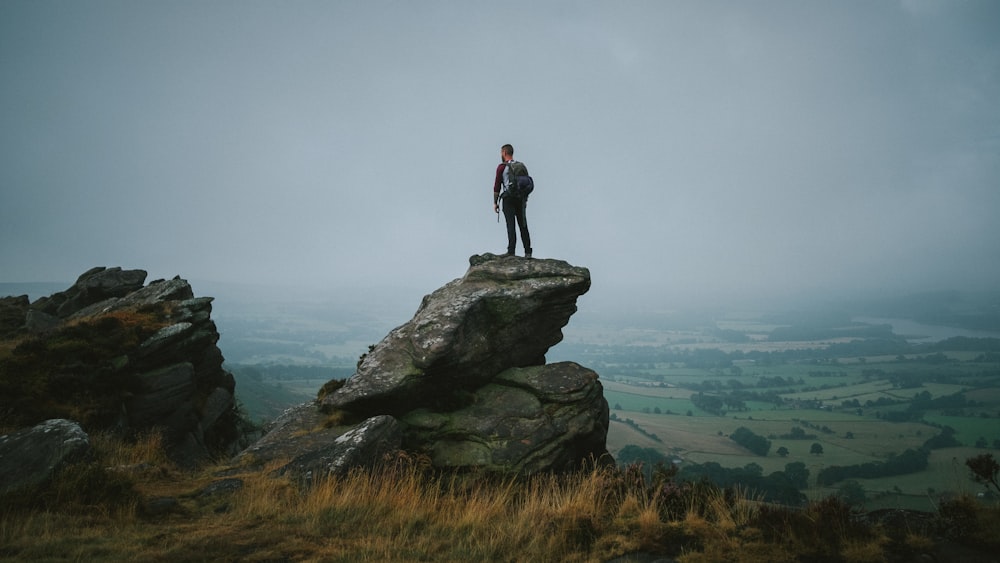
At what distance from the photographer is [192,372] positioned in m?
Answer: 15.9

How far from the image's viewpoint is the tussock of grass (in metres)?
5.95

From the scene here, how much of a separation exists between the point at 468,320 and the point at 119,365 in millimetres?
12582

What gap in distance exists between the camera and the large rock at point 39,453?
761 cm

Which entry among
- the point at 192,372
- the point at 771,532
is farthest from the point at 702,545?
the point at 192,372

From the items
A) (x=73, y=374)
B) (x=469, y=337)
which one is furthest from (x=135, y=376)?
(x=469, y=337)

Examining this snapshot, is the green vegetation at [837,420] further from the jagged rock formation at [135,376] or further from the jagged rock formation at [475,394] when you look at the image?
the jagged rock formation at [135,376]

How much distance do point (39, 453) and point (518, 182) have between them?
14821 mm

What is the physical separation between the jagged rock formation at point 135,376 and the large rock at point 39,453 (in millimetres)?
4345

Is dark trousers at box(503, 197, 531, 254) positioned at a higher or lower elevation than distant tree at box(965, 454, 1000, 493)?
higher

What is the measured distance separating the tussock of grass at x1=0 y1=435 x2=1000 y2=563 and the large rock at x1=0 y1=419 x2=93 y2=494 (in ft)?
1.74

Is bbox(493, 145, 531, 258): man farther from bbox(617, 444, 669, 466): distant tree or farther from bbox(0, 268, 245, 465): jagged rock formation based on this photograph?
bbox(617, 444, 669, 466): distant tree

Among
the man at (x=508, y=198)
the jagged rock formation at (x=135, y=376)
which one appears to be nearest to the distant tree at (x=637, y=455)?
the man at (x=508, y=198)

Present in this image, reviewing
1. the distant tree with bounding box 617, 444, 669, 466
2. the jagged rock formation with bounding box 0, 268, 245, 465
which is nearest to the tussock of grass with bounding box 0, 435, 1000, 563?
the jagged rock formation with bounding box 0, 268, 245, 465

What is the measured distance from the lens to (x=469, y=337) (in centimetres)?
1394
